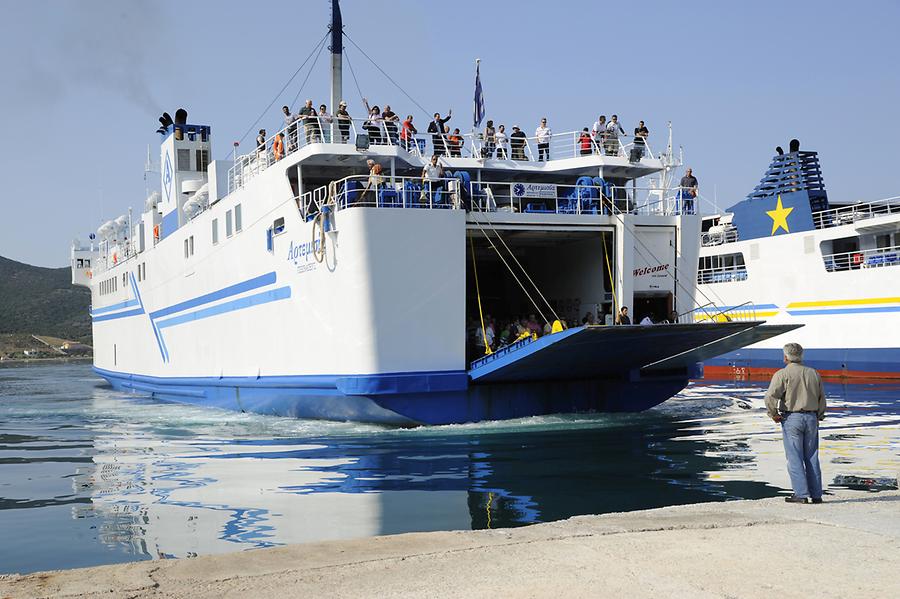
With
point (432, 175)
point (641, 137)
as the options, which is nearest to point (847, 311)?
point (641, 137)

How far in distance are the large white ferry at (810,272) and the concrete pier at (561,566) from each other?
20.9 m

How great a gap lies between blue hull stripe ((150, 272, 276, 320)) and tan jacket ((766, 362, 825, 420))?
12.4 m

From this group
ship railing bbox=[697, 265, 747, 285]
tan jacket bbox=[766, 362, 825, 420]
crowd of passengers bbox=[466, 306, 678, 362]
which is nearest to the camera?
tan jacket bbox=[766, 362, 825, 420]

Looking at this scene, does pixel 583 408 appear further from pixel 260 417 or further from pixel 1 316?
pixel 1 316

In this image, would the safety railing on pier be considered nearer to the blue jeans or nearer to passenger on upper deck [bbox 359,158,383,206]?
passenger on upper deck [bbox 359,158,383,206]

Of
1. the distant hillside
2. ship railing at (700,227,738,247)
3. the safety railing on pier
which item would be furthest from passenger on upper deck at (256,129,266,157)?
the distant hillside

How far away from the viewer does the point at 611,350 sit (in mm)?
15523

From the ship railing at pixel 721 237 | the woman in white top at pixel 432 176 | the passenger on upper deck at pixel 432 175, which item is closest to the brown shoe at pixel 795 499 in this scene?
the woman in white top at pixel 432 176

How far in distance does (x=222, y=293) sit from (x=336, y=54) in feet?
21.2

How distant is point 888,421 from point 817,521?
37.5 feet

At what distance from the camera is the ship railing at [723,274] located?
35328 millimetres

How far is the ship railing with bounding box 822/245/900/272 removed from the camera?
28.4 m

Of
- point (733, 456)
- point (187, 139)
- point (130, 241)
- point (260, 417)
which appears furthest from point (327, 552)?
point (130, 241)

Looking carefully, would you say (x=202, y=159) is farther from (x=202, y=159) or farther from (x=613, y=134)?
(x=613, y=134)
